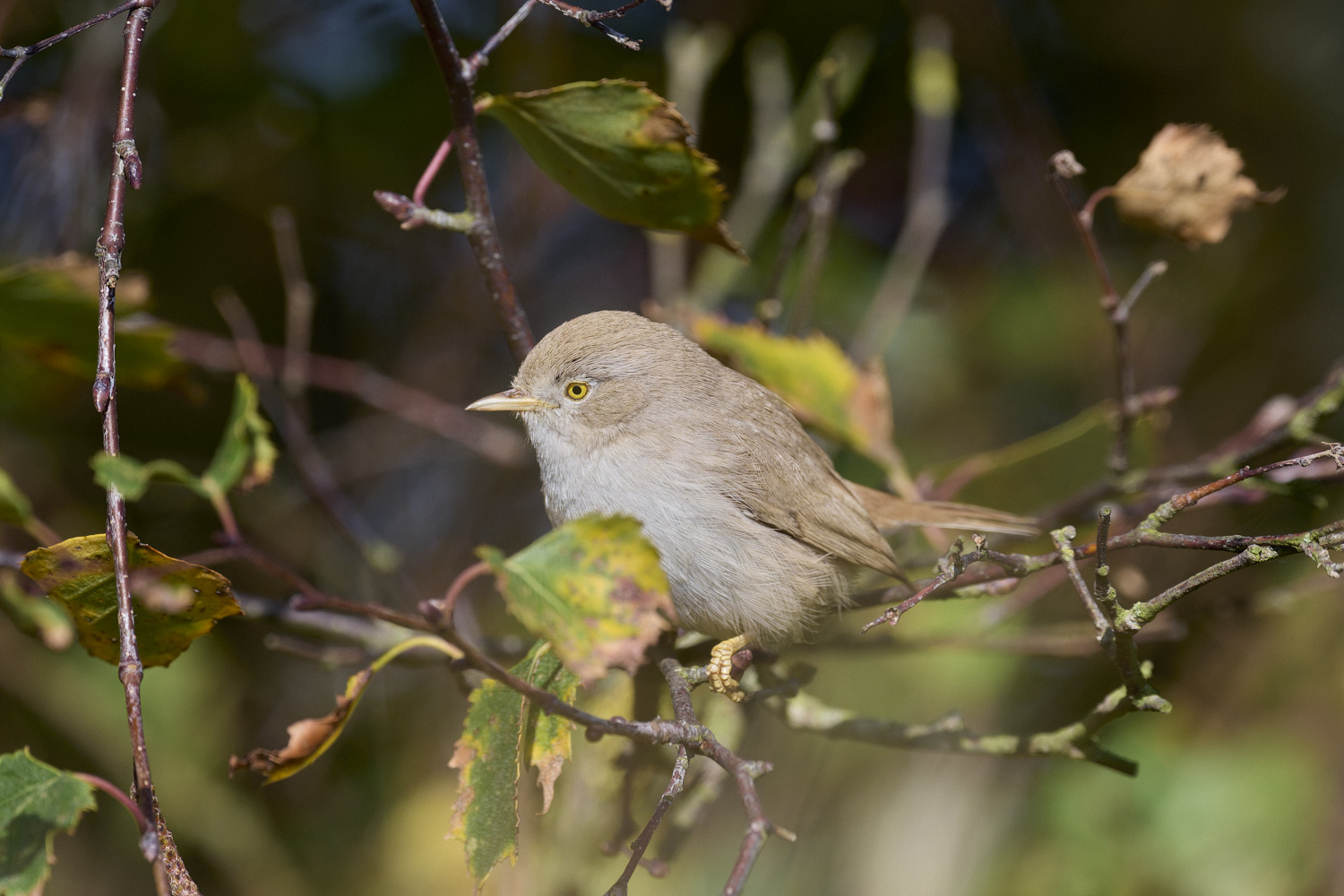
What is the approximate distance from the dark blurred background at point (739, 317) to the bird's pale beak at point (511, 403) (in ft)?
2.53

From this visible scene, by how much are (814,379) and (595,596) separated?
1.70 meters

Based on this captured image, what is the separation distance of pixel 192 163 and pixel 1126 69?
4176 millimetres

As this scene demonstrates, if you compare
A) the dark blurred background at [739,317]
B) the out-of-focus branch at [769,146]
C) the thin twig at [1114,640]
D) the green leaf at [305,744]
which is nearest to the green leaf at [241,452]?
the dark blurred background at [739,317]

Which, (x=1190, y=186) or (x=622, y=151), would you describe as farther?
(x=1190, y=186)

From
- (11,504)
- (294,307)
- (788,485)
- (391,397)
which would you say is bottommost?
→ (391,397)

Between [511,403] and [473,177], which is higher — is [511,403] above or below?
below

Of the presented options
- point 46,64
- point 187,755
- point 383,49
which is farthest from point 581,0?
point 187,755

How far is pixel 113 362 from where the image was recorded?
1.52 meters

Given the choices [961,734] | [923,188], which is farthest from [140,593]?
[923,188]

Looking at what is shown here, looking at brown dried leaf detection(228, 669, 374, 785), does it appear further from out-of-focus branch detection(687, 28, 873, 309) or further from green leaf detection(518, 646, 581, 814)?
out-of-focus branch detection(687, 28, 873, 309)

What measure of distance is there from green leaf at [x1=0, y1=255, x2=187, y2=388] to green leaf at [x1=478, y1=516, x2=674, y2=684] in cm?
147

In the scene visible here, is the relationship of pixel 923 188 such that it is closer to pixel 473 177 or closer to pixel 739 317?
pixel 739 317

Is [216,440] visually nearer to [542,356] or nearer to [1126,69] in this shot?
[542,356]

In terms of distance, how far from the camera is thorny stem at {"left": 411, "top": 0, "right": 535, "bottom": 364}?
75.3 inches
